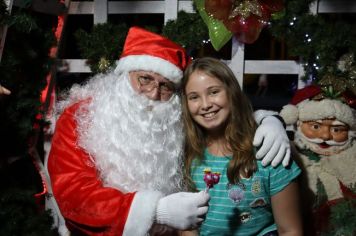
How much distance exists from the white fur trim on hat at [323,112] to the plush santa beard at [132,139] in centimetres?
73

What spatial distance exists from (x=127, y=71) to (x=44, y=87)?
0.97 meters

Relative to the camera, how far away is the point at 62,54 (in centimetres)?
308

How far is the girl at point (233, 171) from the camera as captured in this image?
182 cm

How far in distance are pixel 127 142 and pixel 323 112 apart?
1.03 meters

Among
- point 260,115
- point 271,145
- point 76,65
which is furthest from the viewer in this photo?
point 76,65

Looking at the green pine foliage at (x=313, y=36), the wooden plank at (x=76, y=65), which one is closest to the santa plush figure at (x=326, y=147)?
the green pine foliage at (x=313, y=36)

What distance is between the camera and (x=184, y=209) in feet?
5.21

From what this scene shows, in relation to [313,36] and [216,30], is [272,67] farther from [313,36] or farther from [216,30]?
[216,30]

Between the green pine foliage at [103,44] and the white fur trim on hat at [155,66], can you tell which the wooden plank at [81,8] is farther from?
the white fur trim on hat at [155,66]

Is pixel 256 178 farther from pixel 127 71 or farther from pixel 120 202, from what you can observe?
pixel 127 71

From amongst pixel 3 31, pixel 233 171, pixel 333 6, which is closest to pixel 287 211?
pixel 233 171

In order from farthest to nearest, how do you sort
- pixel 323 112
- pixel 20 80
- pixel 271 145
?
pixel 20 80 < pixel 323 112 < pixel 271 145

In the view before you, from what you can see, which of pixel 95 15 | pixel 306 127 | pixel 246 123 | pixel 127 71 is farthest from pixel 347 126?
pixel 95 15

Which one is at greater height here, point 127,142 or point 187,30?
point 187,30
